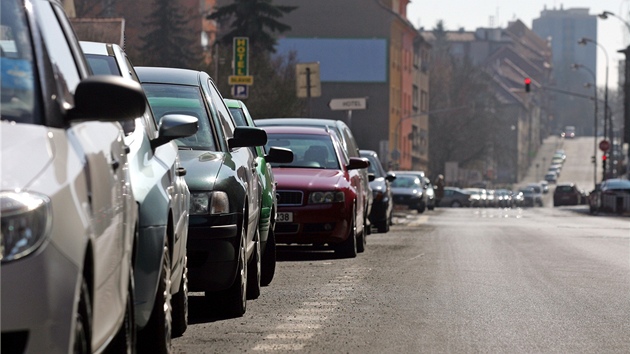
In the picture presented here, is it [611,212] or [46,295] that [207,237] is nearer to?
[46,295]

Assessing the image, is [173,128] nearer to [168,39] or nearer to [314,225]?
[314,225]

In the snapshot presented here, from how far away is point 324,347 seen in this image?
838 cm

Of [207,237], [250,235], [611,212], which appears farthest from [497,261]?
[611,212]

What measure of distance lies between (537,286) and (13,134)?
30.2ft

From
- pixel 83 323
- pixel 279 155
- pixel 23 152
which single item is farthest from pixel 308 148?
pixel 23 152

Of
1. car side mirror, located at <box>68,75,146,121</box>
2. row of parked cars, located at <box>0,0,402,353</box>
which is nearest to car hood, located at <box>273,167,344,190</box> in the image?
row of parked cars, located at <box>0,0,402,353</box>

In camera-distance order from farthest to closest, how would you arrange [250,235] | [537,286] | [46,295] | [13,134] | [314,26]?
1. [314,26]
2. [537,286]
3. [250,235]
4. [13,134]
5. [46,295]

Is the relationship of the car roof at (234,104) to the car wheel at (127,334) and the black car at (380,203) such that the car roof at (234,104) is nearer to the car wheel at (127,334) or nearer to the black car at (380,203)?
the car wheel at (127,334)

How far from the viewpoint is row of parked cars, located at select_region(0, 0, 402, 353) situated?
4266 millimetres

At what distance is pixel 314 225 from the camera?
17.5 meters

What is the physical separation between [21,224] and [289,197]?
13358 millimetres

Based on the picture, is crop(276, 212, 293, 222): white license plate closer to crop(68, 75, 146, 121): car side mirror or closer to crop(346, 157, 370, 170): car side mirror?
crop(346, 157, 370, 170): car side mirror

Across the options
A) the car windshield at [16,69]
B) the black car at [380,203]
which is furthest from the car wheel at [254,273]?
the black car at [380,203]

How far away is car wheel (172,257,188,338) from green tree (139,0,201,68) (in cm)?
6340
